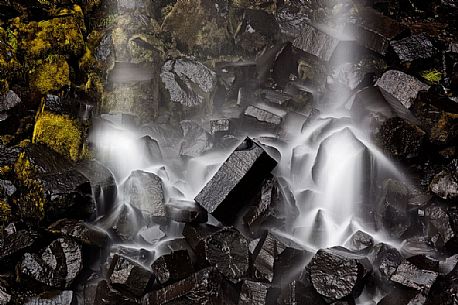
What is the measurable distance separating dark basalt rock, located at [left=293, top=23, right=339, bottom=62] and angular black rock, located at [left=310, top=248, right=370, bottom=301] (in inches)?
141

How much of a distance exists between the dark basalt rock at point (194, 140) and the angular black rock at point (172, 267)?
5.82 feet

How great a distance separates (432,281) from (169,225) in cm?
284

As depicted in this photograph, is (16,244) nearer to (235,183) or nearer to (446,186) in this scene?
(235,183)

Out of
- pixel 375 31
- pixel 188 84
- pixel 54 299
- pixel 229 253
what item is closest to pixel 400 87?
pixel 375 31

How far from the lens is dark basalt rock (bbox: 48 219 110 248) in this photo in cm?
516

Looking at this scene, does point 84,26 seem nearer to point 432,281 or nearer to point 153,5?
point 153,5

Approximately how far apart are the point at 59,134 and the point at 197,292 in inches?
112

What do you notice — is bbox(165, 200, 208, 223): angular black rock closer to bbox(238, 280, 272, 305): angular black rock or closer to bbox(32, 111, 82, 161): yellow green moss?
bbox(238, 280, 272, 305): angular black rock

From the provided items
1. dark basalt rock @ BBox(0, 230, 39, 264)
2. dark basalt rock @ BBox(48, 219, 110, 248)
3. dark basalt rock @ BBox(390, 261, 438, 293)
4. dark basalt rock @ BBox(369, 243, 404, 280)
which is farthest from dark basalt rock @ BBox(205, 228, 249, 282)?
dark basalt rock @ BBox(0, 230, 39, 264)

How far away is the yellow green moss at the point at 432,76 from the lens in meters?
7.13

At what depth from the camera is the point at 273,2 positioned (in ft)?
27.0

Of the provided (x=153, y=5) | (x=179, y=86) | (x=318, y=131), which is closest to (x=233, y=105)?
(x=179, y=86)

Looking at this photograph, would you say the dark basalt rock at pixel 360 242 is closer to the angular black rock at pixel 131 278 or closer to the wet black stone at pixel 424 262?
the wet black stone at pixel 424 262

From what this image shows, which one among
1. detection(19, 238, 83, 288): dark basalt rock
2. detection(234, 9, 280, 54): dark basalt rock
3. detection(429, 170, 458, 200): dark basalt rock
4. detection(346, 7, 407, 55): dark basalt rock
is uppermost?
detection(346, 7, 407, 55): dark basalt rock
